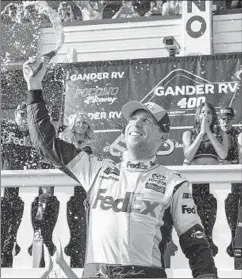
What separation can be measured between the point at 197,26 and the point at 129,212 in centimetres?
808

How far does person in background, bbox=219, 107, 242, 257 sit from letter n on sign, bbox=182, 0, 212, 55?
388cm

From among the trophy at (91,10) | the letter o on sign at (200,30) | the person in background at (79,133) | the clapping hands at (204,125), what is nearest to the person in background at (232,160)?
the clapping hands at (204,125)

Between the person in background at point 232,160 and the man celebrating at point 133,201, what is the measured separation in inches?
75.8

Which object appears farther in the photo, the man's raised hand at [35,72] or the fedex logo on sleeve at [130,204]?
the man's raised hand at [35,72]

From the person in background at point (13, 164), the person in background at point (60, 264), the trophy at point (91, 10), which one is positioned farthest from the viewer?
the trophy at point (91, 10)

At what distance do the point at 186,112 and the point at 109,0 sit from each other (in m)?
3.68

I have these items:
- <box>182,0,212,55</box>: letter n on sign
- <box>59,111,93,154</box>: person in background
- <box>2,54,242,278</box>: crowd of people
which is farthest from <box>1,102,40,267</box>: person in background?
<box>182,0,212,55</box>: letter n on sign

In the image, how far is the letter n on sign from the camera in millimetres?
10453

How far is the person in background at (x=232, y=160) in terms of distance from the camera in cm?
501

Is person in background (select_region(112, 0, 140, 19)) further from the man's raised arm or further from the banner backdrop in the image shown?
the man's raised arm

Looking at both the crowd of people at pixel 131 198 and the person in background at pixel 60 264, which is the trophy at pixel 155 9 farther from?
the crowd of people at pixel 131 198

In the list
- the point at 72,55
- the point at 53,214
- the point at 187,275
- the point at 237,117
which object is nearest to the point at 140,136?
the point at 187,275

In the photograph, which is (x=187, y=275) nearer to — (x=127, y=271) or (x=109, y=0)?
(x=127, y=271)

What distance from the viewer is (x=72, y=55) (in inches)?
390
